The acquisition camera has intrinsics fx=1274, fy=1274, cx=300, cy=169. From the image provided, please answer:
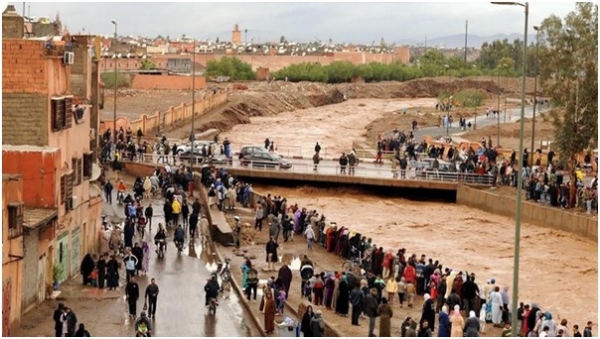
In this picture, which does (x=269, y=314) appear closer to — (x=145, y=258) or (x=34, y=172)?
(x=145, y=258)

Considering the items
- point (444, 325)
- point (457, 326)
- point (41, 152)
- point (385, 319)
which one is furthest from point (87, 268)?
point (457, 326)

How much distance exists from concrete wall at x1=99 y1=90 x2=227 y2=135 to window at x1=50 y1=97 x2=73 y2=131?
24755 millimetres

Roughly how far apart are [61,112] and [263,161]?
21.8 m

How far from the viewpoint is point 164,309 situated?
24000 millimetres

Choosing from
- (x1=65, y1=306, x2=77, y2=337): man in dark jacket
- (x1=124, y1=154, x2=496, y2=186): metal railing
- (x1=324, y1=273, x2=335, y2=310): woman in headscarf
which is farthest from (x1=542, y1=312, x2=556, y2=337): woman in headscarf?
(x1=124, y1=154, x2=496, y2=186): metal railing

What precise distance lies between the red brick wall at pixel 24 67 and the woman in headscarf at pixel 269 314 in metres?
7.23

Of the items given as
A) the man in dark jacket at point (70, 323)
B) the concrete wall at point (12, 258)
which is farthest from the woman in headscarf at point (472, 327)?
the concrete wall at point (12, 258)

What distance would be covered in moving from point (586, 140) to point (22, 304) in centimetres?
2658

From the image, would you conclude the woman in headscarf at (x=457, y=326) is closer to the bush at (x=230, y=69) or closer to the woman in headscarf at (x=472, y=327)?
the woman in headscarf at (x=472, y=327)

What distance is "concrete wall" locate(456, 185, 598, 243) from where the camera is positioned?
38.7m

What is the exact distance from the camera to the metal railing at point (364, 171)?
1822 inches

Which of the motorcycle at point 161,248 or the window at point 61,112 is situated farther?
the motorcycle at point 161,248

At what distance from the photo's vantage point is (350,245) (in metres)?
30.7

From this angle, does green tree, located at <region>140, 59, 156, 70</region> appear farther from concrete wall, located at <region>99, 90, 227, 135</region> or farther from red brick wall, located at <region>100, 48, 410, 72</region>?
concrete wall, located at <region>99, 90, 227, 135</region>
